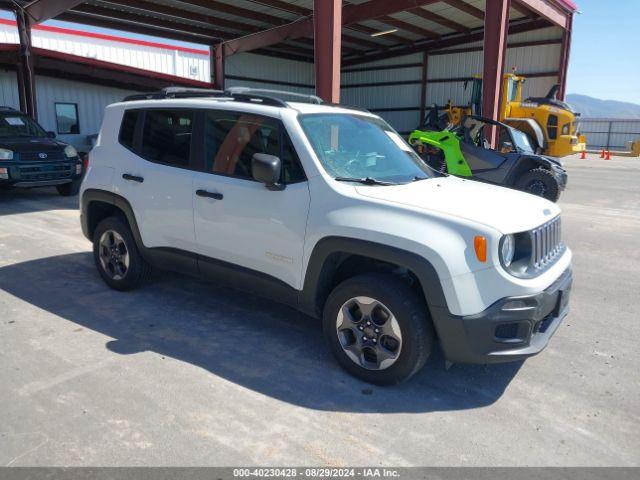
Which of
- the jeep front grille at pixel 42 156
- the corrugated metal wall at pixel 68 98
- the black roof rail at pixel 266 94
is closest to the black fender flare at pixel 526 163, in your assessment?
the black roof rail at pixel 266 94

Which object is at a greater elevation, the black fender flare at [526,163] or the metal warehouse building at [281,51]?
the metal warehouse building at [281,51]

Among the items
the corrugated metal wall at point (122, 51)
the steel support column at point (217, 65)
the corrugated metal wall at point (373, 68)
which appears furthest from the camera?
the steel support column at point (217, 65)

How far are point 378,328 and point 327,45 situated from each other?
785 centimetres

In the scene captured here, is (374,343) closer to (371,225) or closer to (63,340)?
(371,225)

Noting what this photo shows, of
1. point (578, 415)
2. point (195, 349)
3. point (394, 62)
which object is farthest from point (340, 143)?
point (394, 62)

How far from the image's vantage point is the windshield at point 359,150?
3760 millimetres

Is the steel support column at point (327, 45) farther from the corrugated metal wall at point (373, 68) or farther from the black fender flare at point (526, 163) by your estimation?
the corrugated metal wall at point (373, 68)

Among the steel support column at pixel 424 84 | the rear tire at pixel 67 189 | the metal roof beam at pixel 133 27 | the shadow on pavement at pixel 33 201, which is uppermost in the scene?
the metal roof beam at pixel 133 27

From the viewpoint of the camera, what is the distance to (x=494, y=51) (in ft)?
49.5

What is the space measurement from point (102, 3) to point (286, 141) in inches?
654

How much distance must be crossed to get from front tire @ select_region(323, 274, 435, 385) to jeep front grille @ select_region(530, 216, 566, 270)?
2.62 feet

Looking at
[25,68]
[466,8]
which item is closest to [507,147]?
[466,8]

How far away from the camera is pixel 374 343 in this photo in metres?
3.42

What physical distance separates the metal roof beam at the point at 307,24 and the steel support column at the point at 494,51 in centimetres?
230
